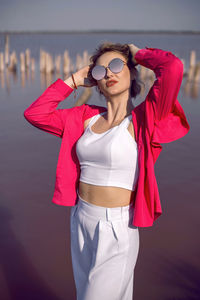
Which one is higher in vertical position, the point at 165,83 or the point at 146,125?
the point at 165,83

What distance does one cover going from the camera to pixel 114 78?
2025 mm

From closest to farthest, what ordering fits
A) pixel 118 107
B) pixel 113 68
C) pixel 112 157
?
pixel 112 157 → pixel 113 68 → pixel 118 107

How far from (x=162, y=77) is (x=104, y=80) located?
0.42m

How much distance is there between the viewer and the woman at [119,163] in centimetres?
184

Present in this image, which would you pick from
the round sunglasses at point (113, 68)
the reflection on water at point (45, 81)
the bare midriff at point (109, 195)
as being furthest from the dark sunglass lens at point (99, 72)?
the reflection on water at point (45, 81)

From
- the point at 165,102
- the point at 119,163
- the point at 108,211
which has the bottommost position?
the point at 108,211

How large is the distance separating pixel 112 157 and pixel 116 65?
61 cm

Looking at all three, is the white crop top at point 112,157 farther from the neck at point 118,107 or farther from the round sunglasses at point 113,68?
the round sunglasses at point 113,68

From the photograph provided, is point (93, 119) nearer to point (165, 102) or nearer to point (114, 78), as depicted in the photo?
point (114, 78)

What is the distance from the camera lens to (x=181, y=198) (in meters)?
4.85

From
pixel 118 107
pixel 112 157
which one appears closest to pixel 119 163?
pixel 112 157

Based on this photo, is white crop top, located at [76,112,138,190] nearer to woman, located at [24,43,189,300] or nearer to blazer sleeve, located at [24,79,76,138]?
woman, located at [24,43,189,300]

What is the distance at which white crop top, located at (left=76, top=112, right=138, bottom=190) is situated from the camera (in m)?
1.90

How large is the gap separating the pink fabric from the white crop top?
0.23 feet
